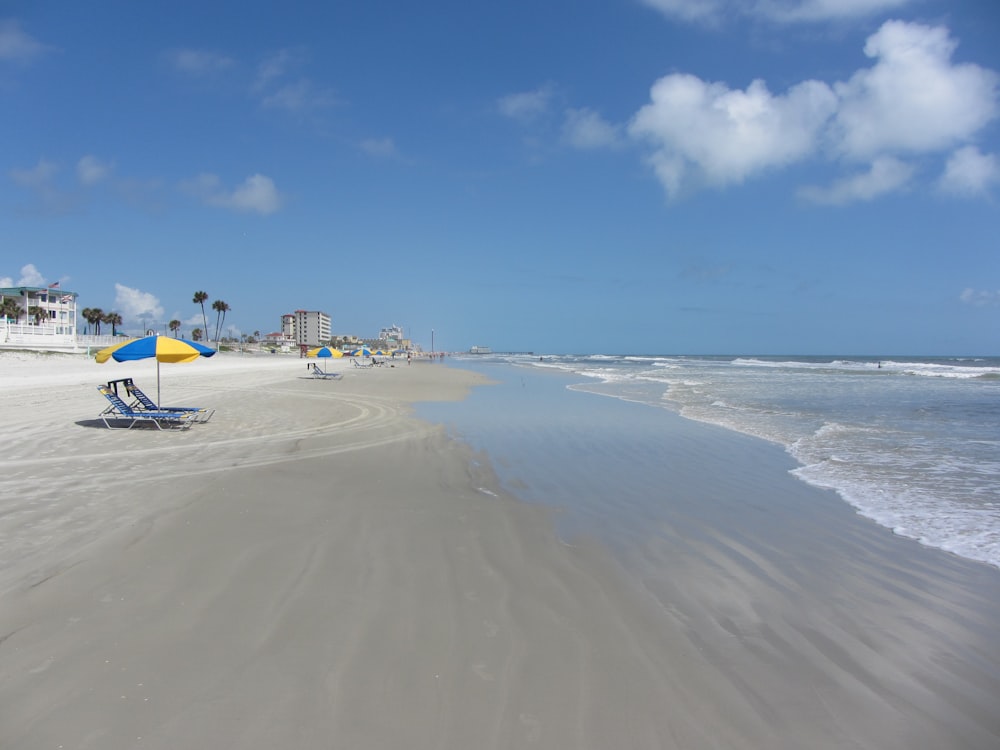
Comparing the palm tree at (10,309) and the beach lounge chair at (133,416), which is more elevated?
the palm tree at (10,309)

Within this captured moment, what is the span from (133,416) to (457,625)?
10233 millimetres

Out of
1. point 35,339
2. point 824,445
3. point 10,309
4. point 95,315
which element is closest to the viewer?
point 824,445

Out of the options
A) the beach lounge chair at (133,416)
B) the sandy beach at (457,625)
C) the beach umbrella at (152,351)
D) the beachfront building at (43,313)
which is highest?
the beachfront building at (43,313)

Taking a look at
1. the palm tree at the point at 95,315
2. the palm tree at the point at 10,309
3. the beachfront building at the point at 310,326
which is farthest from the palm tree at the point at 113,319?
the beachfront building at the point at 310,326

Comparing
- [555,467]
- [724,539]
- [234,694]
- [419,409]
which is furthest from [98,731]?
[419,409]

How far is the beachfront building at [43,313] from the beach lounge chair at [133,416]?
39535mm

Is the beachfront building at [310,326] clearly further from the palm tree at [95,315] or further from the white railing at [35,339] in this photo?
the white railing at [35,339]

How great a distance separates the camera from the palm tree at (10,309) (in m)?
58.0

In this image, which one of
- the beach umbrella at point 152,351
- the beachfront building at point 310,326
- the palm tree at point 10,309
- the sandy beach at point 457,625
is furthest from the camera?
the beachfront building at point 310,326

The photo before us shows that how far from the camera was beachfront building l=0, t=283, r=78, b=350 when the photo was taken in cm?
4378

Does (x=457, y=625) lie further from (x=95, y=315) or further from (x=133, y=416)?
(x=95, y=315)

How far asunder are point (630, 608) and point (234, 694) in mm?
2487

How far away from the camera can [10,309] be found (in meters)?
59.0

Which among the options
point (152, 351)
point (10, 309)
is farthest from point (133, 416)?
point (10, 309)
